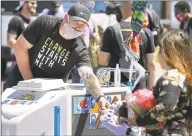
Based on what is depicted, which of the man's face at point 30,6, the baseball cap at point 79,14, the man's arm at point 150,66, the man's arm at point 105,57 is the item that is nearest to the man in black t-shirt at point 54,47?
the baseball cap at point 79,14

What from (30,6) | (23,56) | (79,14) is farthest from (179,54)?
(30,6)

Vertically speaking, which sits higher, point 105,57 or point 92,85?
point 105,57

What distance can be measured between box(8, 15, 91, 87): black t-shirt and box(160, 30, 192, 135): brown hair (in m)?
1.28

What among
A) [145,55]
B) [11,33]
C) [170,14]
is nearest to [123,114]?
[145,55]

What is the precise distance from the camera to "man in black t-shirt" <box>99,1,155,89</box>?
4680 millimetres

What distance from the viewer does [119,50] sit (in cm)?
468

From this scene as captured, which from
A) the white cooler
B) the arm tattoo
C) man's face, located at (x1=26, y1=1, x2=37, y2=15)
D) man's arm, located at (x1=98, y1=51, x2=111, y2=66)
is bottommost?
the white cooler

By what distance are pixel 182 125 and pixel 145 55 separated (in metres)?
2.14

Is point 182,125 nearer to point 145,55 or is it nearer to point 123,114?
point 123,114

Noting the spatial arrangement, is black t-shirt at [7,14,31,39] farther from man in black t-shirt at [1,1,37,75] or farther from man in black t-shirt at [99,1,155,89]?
man in black t-shirt at [99,1,155,89]

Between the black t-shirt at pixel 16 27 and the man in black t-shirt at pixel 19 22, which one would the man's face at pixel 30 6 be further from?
the black t-shirt at pixel 16 27

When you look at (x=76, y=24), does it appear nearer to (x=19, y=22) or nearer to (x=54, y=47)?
(x=54, y=47)

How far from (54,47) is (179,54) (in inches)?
56.4

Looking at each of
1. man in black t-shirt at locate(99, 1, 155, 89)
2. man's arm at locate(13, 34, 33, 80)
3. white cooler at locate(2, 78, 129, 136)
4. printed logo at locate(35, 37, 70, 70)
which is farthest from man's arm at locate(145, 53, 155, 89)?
man's arm at locate(13, 34, 33, 80)
